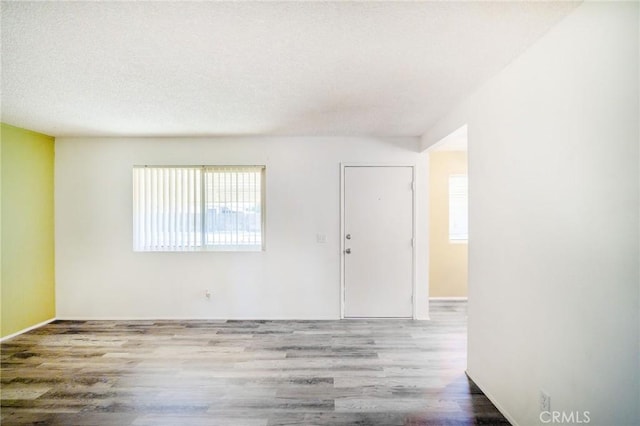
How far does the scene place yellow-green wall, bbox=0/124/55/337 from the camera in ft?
11.0

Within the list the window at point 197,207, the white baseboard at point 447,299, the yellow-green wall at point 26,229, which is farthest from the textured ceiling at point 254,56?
the white baseboard at point 447,299

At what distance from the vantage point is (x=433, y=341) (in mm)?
3289

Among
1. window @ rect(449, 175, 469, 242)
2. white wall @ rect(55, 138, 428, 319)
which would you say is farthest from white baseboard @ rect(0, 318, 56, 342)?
window @ rect(449, 175, 469, 242)

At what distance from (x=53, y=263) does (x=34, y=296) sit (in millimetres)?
446

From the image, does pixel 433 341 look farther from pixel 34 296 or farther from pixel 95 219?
pixel 34 296

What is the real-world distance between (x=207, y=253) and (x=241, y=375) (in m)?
1.81

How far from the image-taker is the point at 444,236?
4836 millimetres

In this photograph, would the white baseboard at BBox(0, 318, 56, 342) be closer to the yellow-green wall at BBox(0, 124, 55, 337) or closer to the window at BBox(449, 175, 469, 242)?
the yellow-green wall at BBox(0, 124, 55, 337)

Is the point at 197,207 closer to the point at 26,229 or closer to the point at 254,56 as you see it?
the point at 26,229

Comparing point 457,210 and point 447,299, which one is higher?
point 457,210

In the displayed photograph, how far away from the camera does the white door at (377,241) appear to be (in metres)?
3.96

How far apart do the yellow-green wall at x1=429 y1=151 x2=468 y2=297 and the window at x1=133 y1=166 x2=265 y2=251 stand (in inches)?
109

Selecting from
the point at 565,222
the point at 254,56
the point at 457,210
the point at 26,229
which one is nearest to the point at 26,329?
the point at 26,229

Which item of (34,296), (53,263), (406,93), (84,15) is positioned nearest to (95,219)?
(53,263)
